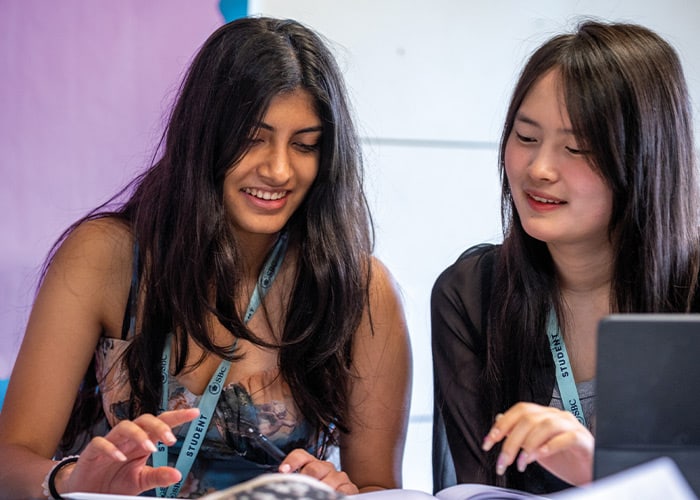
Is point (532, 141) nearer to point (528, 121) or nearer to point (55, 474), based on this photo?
point (528, 121)

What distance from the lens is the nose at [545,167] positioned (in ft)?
4.83

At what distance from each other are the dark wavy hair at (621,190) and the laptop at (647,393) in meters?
0.65

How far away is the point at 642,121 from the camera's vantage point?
146 centimetres

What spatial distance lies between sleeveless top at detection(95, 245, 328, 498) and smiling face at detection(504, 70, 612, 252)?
491 millimetres

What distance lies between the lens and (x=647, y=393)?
858 mm

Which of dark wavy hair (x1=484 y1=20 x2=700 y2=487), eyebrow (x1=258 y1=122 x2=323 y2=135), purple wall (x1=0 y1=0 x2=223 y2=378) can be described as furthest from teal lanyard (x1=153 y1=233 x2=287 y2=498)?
purple wall (x1=0 y1=0 x2=223 y2=378)

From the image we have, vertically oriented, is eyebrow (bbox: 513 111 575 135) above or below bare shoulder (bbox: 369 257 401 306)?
above

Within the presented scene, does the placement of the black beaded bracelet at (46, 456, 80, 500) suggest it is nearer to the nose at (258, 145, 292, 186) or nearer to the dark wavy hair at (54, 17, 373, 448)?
the dark wavy hair at (54, 17, 373, 448)

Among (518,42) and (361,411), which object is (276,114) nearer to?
(361,411)

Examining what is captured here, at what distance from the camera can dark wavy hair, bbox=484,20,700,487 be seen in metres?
1.46

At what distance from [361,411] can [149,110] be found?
131 cm

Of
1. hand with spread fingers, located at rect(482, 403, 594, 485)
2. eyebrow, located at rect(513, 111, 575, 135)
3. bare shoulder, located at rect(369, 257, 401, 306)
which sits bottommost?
hand with spread fingers, located at rect(482, 403, 594, 485)

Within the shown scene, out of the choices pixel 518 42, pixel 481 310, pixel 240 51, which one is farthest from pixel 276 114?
pixel 518 42

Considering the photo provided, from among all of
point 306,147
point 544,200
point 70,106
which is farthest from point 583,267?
point 70,106
